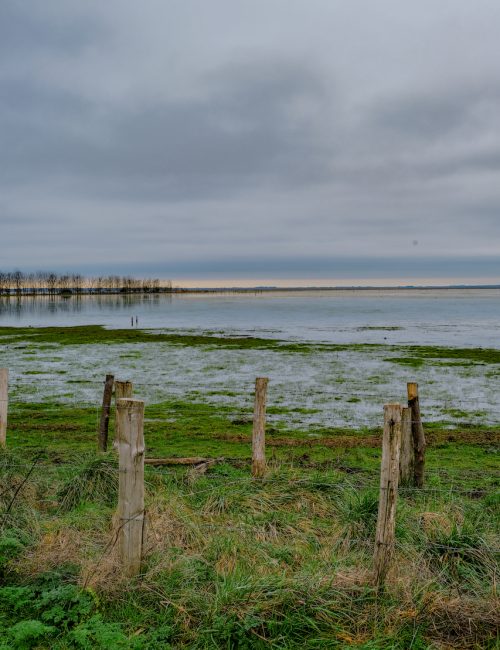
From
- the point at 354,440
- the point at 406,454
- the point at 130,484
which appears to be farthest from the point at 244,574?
the point at 354,440

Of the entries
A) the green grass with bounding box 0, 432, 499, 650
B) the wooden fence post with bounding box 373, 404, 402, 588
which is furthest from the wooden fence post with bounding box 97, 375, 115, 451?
the wooden fence post with bounding box 373, 404, 402, 588

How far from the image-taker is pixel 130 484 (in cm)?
546

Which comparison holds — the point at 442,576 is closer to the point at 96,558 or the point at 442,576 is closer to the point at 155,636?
the point at 155,636

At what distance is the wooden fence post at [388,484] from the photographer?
18.0ft

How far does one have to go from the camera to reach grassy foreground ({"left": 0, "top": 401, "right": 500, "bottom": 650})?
187 inches

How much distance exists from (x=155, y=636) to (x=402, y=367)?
88.9ft

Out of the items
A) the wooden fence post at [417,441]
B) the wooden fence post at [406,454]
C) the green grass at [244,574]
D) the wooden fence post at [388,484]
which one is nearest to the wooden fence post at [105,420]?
the green grass at [244,574]

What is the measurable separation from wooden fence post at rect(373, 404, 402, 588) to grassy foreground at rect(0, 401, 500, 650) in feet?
0.73

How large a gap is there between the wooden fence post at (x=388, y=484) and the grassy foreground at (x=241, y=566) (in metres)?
0.22

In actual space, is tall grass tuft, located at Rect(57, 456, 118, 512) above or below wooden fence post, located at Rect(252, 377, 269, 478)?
below

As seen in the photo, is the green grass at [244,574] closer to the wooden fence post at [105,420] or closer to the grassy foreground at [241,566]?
the grassy foreground at [241,566]

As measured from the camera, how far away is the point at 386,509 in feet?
18.2

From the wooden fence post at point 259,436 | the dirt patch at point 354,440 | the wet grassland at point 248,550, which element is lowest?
the dirt patch at point 354,440

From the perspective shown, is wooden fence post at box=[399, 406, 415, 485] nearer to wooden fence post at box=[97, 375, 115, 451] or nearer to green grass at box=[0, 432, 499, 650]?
green grass at box=[0, 432, 499, 650]
